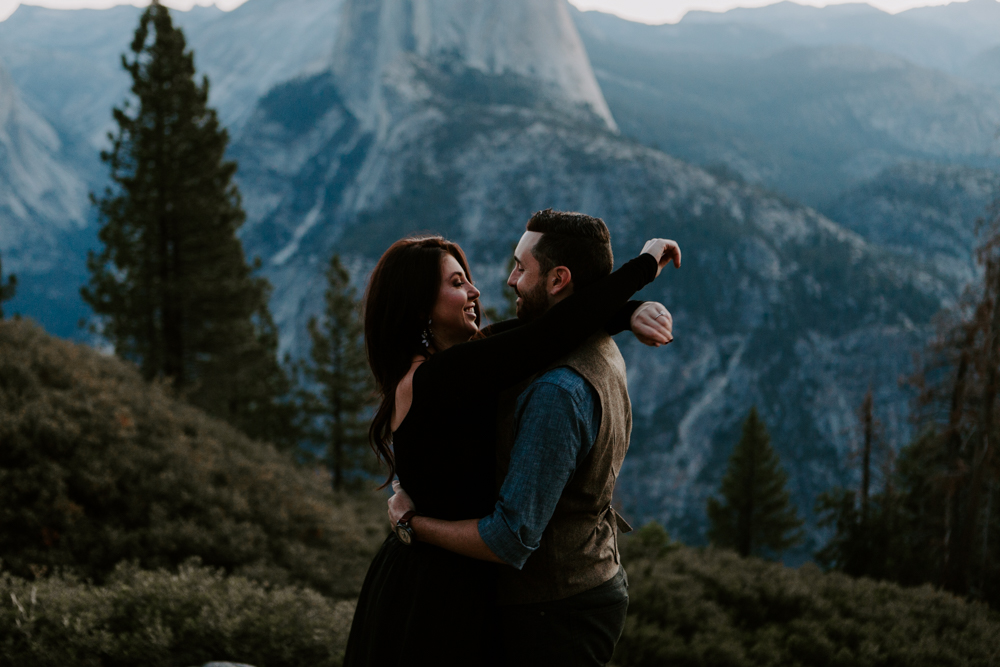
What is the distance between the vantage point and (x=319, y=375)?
2452 cm

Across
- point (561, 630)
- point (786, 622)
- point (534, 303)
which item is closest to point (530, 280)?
point (534, 303)

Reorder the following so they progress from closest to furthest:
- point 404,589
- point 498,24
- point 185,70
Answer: point 404,589 → point 185,70 → point 498,24

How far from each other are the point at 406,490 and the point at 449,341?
690 mm

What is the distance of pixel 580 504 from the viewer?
2.33 meters

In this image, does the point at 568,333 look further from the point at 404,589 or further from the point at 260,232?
the point at 260,232

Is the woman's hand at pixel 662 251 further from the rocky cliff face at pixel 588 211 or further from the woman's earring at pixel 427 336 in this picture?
the rocky cliff face at pixel 588 211

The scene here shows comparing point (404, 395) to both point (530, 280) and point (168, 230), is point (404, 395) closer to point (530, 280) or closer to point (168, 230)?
point (530, 280)

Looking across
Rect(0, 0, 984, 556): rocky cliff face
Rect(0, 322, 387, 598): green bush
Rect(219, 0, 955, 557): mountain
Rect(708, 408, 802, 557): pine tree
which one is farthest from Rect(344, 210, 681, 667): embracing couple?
Rect(219, 0, 955, 557): mountain

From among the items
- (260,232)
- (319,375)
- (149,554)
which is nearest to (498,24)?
(260,232)

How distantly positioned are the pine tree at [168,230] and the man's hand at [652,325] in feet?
57.2

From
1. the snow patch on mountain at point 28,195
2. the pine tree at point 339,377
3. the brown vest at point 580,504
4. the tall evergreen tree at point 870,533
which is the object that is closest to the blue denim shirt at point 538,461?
the brown vest at point 580,504

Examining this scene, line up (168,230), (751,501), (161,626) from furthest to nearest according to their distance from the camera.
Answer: (751,501) → (168,230) → (161,626)

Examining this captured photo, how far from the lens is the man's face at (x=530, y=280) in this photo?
243 cm

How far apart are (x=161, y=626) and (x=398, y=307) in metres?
4.33
